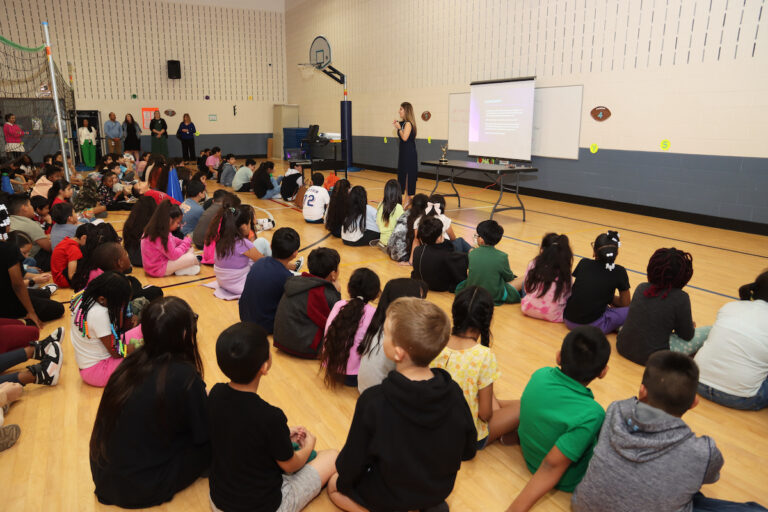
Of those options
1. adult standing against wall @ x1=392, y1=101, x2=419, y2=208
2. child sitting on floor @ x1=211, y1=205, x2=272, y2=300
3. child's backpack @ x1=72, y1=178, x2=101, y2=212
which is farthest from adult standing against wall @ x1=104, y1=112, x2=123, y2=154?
child sitting on floor @ x1=211, y1=205, x2=272, y2=300

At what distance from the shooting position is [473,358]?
2.21m

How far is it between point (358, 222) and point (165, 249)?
219 cm

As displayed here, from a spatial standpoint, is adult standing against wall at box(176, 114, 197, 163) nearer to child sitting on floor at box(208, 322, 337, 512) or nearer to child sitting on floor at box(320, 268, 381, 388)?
child sitting on floor at box(320, 268, 381, 388)

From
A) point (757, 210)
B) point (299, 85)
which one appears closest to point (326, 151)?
point (299, 85)

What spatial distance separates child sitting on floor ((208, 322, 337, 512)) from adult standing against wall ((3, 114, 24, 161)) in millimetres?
10600

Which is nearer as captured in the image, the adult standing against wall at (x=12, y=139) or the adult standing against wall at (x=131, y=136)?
the adult standing against wall at (x=12, y=139)

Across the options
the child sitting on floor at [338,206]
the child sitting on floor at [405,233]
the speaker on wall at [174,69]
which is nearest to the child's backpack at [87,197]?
the child sitting on floor at [338,206]

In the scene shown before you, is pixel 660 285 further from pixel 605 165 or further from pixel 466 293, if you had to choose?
pixel 605 165

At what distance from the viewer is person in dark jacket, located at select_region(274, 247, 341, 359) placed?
3070mm

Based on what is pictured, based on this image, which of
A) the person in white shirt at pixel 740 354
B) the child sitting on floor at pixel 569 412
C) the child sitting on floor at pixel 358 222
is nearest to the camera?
the child sitting on floor at pixel 569 412

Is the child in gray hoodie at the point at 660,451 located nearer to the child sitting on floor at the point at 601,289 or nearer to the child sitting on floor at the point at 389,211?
the child sitting on floor at the point at 601,289

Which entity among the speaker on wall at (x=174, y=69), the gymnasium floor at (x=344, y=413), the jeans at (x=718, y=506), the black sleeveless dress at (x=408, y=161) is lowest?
the gymnasium floor at (x=344, y=413)

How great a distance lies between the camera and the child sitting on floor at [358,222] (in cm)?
596

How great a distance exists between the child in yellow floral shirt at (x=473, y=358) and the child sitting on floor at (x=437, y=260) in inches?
78.2
